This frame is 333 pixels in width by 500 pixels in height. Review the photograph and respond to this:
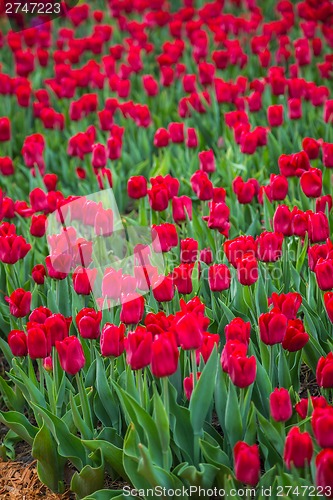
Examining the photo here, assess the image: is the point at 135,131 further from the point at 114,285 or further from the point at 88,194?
the point at 114,285

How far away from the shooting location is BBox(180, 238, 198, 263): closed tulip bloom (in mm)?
2705

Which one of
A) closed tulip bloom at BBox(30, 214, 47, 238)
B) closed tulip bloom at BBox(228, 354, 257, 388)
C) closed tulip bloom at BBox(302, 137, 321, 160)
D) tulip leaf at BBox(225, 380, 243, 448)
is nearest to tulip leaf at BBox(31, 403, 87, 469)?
tulip leaf at BBox(225, 380, 243, 448)

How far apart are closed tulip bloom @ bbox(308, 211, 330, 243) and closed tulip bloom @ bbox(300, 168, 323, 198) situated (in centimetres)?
32

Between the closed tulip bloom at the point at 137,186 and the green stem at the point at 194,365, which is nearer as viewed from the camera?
the green stem at the point at 194,365

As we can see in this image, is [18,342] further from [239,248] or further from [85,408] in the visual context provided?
[239,248]

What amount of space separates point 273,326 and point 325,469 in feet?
1.61

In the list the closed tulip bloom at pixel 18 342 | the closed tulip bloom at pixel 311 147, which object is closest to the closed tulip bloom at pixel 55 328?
the closed tulip bloom at pixel 18 342

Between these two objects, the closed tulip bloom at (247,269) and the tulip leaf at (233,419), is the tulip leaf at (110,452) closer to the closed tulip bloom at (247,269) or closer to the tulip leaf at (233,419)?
the tulip leaf at (233,419)

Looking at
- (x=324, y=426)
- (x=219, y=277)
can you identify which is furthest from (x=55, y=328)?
(x=324, y=426)

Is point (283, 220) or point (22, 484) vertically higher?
point (283, 220)

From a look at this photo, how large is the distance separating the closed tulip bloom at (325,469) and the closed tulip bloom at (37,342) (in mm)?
873

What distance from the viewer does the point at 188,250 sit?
2.74 meters

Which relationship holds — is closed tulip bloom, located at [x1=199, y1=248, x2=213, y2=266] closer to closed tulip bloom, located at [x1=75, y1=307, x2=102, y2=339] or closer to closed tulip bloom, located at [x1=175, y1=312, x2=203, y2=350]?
closed tulip bloom, located at [x1=75, y1=307, x2=102, y2=339]

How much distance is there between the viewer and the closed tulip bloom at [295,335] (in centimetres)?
215
